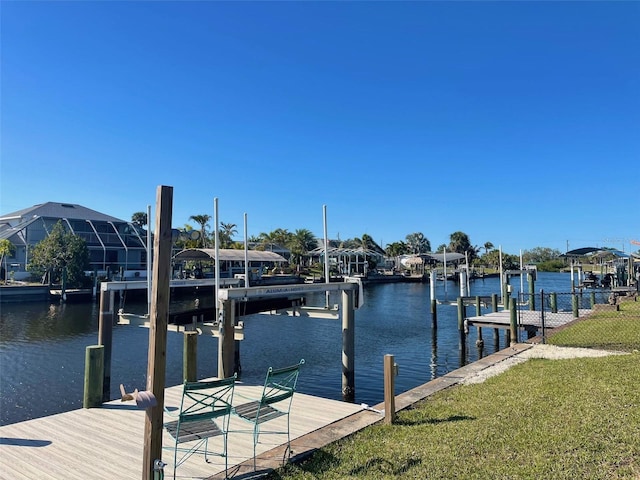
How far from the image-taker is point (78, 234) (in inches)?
1933

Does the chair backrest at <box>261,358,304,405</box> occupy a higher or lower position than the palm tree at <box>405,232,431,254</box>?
lower

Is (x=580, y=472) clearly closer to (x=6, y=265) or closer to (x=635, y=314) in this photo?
(x=635, y=314)

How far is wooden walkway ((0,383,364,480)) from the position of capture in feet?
17.1

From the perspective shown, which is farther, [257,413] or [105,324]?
[105,324]

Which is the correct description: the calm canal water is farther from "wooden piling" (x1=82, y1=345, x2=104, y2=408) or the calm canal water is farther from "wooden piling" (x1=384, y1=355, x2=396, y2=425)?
"wooden piling" (x1=384, y1=355, x2=396, y2=425)

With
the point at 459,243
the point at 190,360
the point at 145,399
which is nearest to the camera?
the point at 145,399

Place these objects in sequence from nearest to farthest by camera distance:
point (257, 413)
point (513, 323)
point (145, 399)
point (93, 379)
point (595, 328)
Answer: point (145, 399) < point (257, 413) < point (93, 379) < point (595, 328) < point (513, 323)

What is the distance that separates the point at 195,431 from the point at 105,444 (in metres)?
Result: 2.04

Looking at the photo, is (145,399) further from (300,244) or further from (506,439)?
(300,244)

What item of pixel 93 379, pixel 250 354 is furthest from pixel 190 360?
pixel 250 354

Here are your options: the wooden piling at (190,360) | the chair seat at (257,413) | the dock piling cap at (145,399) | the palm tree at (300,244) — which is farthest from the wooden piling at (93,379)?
the palm tree at (300,244)

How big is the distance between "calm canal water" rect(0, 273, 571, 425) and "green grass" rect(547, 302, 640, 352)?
13.7 ft

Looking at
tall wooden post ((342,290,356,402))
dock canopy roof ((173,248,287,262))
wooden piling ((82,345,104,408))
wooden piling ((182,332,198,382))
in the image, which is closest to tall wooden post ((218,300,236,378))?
wooden piling ((182,332,198,382))

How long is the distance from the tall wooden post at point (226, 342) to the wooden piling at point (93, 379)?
8.63 feet
